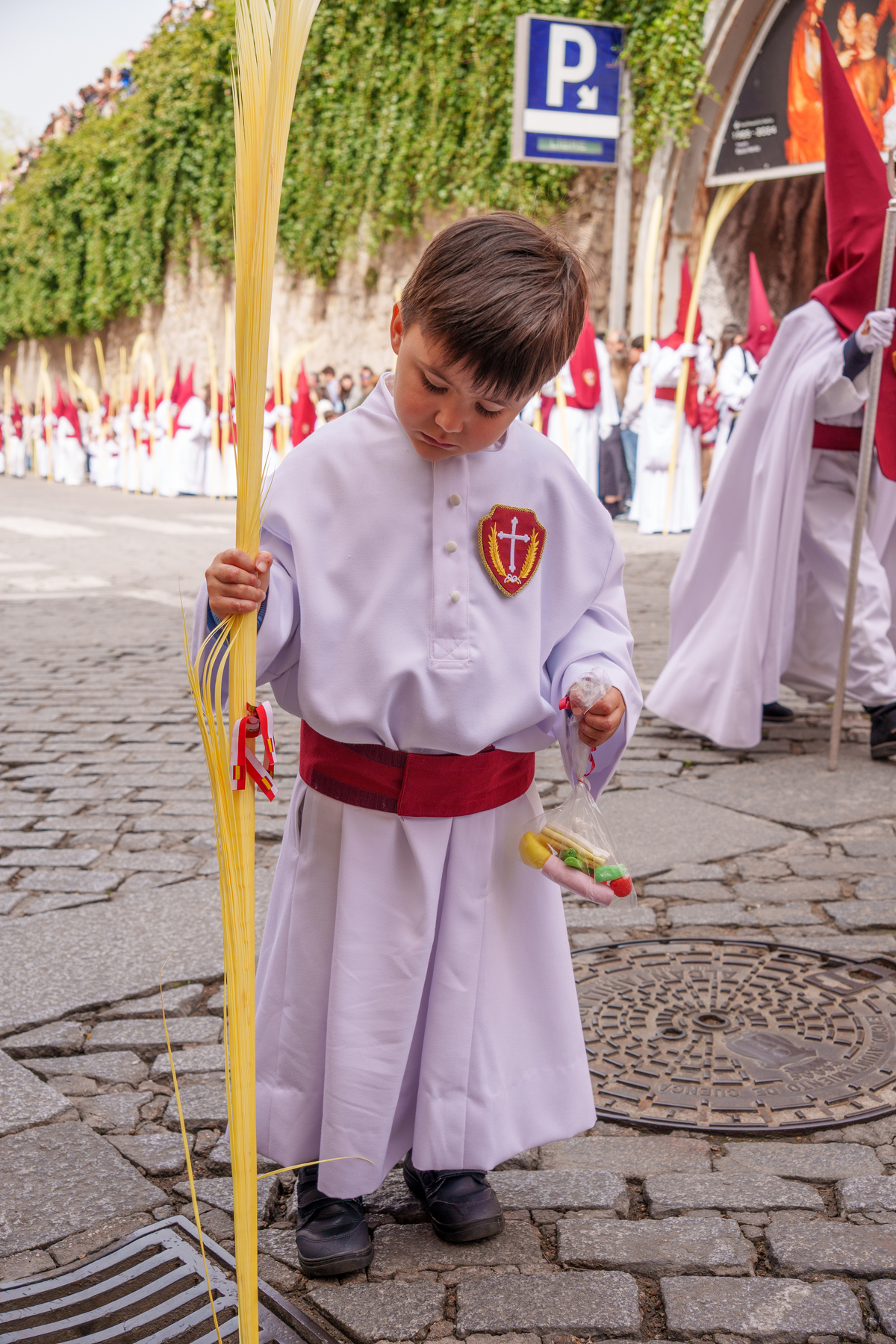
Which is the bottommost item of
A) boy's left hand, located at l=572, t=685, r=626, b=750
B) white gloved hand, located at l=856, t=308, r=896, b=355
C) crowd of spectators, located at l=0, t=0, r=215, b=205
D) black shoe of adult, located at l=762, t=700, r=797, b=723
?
black shoe of adult, located at l=762, t=700, r=797, b=723

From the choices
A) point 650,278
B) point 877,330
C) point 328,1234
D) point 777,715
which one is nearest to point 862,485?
point 877,330

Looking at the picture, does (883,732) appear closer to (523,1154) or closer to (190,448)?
(523,1154)

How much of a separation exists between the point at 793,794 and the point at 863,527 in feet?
3.29

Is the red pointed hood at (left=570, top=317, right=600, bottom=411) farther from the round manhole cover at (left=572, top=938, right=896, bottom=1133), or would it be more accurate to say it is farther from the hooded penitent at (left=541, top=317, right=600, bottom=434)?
the round manhole cover at (left=572, top=938, right=896, bottom=1133)

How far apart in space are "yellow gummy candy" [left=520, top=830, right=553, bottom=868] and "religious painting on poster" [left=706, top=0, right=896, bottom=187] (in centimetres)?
1245

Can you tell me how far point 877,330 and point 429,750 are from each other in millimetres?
3120

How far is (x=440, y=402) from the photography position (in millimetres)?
1731

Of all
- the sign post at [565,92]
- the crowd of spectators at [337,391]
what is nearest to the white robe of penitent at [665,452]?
the sign post at [565,92]

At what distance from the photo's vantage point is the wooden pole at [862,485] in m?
4.39

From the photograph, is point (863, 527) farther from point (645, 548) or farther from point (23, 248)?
point (23, 248)

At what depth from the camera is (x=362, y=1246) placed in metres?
1.86

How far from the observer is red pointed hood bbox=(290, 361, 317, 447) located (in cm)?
1911

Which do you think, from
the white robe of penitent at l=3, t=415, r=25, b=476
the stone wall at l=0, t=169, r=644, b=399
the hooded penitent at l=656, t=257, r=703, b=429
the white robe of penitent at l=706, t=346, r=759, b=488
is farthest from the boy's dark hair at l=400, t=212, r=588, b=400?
the white robe of penitent at l=3, t=415, r=25, b=476

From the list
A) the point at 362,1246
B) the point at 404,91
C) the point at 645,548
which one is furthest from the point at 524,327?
the point at 404,91
